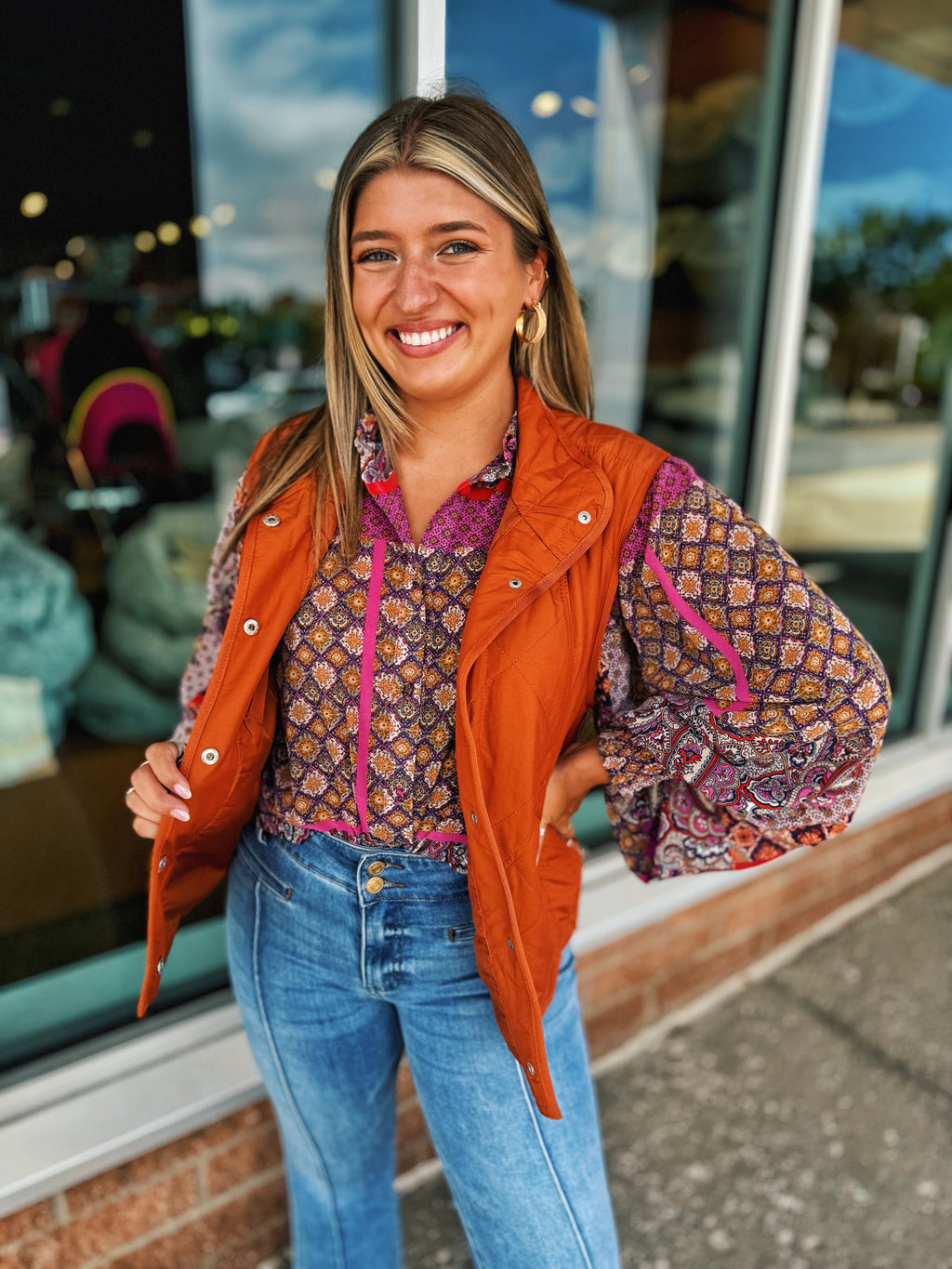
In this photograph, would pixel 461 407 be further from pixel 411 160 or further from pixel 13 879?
pixel 13 879

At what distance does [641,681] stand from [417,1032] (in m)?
0.61

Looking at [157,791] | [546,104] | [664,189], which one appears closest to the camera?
[157,791]

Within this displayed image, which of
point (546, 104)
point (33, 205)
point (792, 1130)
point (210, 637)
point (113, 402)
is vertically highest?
point (546, 104)

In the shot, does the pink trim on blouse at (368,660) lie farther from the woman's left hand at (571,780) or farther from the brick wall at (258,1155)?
the brick wall at (258,1155)

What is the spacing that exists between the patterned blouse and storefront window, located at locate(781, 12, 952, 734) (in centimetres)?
218

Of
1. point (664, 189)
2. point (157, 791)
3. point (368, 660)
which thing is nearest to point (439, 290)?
point (368, 660)

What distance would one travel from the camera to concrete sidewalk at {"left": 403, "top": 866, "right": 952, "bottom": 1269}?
6.81 feet

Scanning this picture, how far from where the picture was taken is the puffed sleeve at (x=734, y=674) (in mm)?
1178

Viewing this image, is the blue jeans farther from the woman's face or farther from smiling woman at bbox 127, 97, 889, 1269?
the woman's face

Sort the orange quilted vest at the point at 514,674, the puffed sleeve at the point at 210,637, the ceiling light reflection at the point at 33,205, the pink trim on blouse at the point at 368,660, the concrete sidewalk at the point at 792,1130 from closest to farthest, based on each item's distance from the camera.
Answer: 1. the orange quilted vest at the point at 514,674
2. the pink trim on blouse at the point at 368,660
3. the puffed sleeve at the point at 210,637
4. the concrete sidewalk at the point at 792,1130
5. the ceiling light reflection at the point at 33,205

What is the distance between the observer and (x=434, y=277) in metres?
1.21

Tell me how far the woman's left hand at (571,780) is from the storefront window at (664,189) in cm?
181

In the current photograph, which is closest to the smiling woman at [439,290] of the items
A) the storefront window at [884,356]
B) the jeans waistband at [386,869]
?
the jeans waistband at [386,869]

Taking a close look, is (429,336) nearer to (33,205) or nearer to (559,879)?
(559,879)
